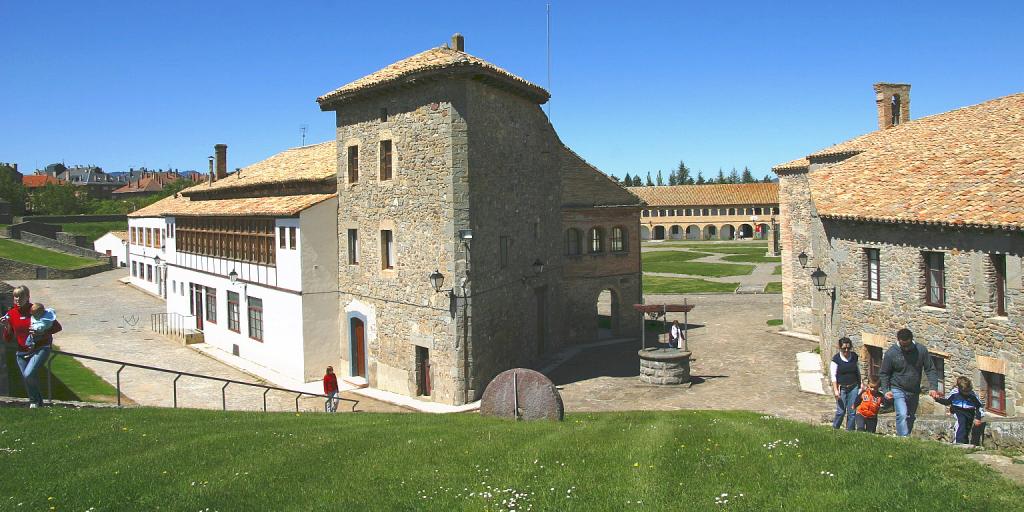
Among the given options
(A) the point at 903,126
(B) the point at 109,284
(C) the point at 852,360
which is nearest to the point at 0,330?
(C) the point at 852,360

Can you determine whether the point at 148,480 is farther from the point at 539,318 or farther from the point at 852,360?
the point at 539,318

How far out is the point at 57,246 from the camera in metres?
64.1

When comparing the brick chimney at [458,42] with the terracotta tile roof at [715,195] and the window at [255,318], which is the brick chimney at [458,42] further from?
the terracotta tile roof at [715,195]

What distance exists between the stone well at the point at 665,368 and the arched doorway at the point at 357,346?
9.30 meters

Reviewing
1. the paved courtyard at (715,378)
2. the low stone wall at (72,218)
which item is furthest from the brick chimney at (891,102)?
the low stone wall at (72,218)

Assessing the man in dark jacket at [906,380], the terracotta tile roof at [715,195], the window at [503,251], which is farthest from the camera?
the terracotta tile roof at [715,195]

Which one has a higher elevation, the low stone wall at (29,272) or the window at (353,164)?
the window at (353,164)

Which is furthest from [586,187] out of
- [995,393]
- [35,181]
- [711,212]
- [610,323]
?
[35,181]

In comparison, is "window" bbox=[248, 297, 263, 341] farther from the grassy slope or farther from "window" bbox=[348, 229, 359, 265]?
the grassy slope

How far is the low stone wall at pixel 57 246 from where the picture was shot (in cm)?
6353

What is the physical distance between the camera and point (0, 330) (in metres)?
14.2

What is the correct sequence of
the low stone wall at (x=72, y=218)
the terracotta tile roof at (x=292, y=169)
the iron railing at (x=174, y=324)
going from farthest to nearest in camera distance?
the low stone wall at (x=72, y=218), the iron railing at (x=174, y=324), the terracotta tile roof at (x=292, y=169)

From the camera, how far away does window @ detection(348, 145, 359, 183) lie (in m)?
23.9

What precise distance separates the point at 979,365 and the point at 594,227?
17162mm
